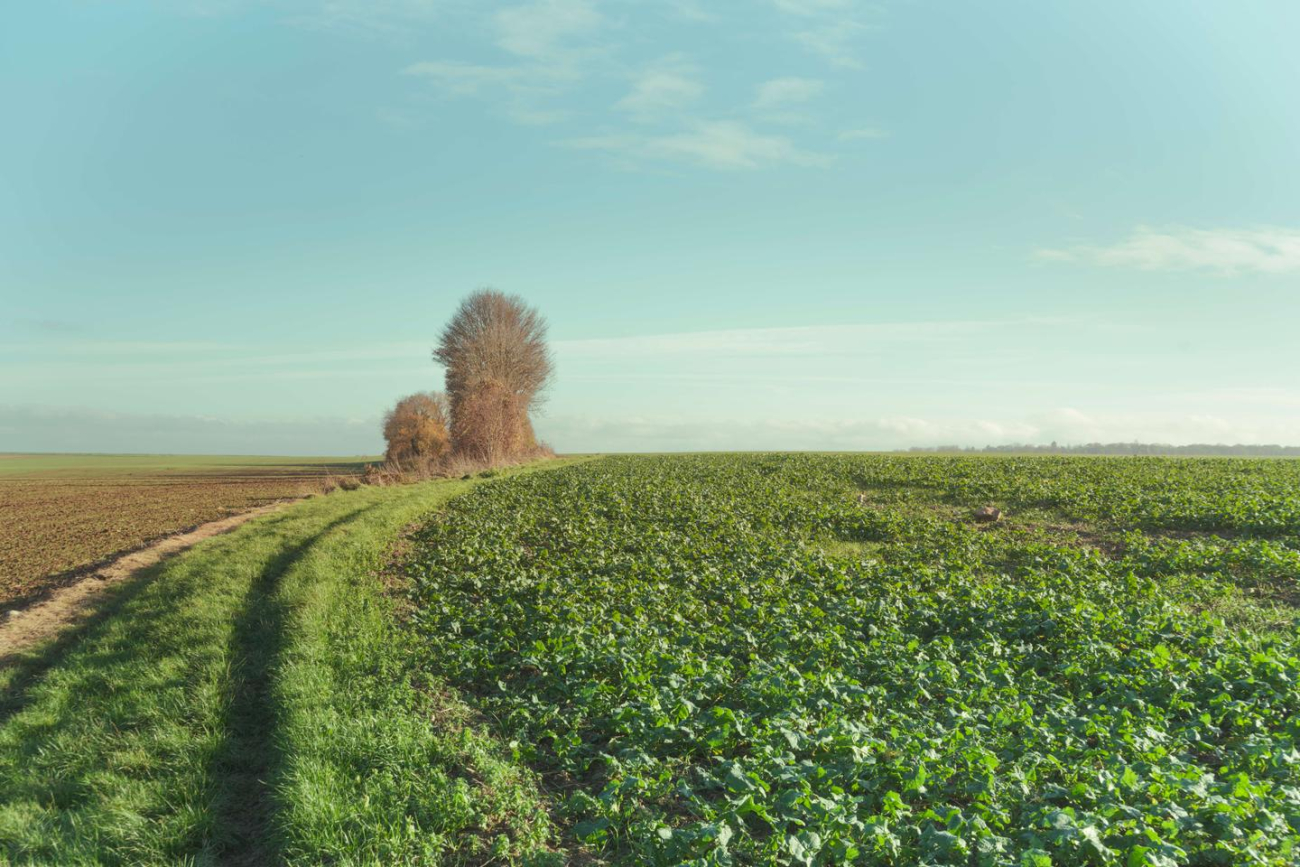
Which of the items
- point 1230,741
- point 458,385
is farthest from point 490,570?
point 458,385

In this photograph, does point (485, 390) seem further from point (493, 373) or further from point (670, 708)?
point (670, 708)

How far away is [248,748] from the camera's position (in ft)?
27.7

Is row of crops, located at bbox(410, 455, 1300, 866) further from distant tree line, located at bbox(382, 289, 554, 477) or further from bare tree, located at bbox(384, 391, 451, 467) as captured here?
bare tree, located at bbox(384, 391, 451, 467)

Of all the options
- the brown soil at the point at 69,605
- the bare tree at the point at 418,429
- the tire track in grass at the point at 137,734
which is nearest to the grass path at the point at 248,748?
the tire track in grass at the point at 137,734

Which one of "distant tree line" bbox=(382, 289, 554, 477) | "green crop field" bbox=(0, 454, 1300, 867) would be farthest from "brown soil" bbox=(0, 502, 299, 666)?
"distant tree line" bbox=(382, 289, 554, 477)

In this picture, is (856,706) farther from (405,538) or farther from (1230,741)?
(405,538)

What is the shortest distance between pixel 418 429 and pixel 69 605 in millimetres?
50122

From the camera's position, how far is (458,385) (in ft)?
181

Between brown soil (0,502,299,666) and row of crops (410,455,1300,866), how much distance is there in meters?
6.96

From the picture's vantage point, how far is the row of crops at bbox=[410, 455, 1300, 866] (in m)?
5.96

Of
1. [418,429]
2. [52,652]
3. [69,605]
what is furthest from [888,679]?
[418,429]

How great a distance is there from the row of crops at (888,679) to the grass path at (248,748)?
81 centimetres

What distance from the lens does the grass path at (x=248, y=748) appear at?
6.32m

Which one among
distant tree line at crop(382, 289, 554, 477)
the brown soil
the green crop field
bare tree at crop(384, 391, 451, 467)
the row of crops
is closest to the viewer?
the row of crops
